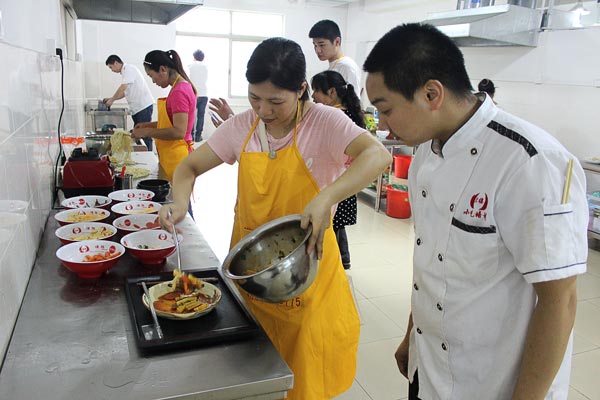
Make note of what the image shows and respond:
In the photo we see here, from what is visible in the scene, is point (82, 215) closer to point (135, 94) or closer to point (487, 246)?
point (487, 246)

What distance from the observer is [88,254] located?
1505 millimetres

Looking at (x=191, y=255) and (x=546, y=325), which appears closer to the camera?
(x=546, y=325)

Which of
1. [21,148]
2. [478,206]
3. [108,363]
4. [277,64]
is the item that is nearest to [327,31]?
[277,64]

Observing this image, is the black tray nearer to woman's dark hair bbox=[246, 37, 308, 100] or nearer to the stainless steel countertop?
the stainless steel countertop

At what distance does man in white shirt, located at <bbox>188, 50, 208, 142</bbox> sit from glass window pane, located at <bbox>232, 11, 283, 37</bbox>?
966mm

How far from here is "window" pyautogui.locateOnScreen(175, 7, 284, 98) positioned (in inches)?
344

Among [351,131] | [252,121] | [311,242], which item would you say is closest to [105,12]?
[252,121]

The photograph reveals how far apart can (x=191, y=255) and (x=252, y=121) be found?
0.51 metres

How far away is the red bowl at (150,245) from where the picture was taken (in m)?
1.50

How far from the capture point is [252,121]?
157cm

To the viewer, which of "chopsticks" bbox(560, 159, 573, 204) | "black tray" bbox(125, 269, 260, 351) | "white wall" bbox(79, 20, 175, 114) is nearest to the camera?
"chopsticks" bbox(560, 159, 573, 204)

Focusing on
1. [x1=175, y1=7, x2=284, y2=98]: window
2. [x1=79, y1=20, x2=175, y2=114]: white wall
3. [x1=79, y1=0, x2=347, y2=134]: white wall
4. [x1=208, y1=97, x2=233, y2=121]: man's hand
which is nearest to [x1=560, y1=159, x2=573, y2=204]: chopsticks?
[x1=208, y1=97, x2=233, y2=121]: man's hand

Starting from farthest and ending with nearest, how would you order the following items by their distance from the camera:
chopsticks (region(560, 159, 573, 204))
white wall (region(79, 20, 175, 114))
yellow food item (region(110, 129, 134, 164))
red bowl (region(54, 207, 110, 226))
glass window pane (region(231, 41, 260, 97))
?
glass window pane (region(231, 41, 260, 97)) < white wall (region(79, 20, 175, 114)) < yellow food item (region(110, 129, 134, 164)) < red bowl (region(54, 207, 110, 226)) < chopsticks (region(560, 159, 573, 204))

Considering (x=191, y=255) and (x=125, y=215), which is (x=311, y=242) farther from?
(x=125, y=215)
